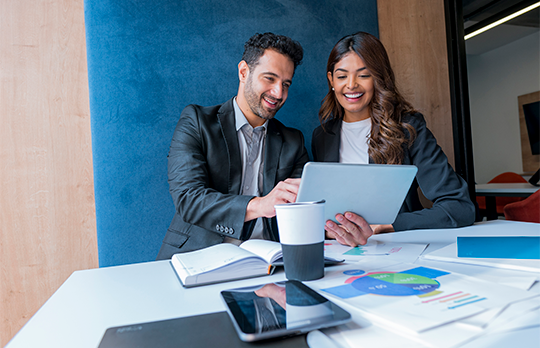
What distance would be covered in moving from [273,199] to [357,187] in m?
0.33

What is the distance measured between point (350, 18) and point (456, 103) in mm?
1031

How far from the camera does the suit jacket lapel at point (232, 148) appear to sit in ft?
5.53

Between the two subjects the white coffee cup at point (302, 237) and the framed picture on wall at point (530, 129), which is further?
the framed picture on wall at point (530, 129)

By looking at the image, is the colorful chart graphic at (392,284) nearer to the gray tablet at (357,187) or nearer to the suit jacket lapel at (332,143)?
the gray tablet at (357,187)

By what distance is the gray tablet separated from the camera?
870mm

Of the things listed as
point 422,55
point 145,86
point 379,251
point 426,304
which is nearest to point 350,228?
point 379,251

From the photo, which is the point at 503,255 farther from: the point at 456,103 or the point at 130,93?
the point at 456,103

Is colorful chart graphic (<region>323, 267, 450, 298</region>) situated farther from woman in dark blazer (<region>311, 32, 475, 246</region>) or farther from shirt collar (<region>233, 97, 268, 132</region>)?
shirt collar (<region>233, 97, 268, 132</region>)

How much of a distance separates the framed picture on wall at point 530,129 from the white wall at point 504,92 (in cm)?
5

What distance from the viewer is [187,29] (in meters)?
2.01

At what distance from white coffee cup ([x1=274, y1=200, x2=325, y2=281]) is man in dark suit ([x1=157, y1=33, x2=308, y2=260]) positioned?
655 mm

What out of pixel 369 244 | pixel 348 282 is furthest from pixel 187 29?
pixel 348 282

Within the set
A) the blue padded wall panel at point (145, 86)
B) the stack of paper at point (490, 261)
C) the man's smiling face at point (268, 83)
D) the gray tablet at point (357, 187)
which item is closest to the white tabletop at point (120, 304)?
the stack of paper at point (490, 261)

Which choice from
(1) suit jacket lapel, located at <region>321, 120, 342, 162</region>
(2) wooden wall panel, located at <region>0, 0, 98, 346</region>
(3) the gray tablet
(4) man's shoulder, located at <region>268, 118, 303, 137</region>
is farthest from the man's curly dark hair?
(3) the gray tablet
